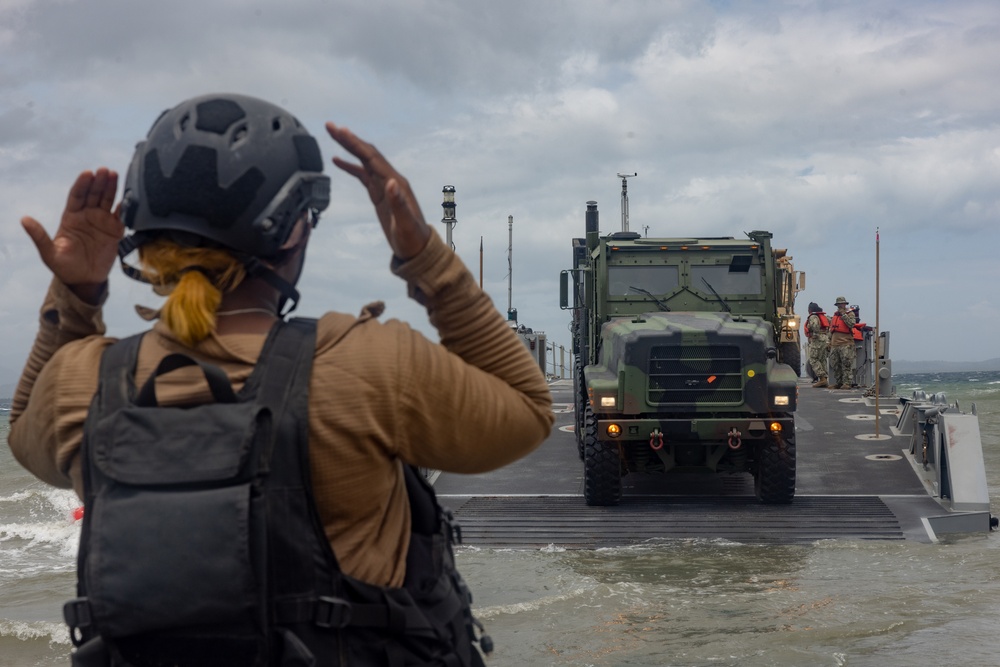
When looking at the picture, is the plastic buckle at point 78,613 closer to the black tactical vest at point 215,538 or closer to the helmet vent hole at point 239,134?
the black tactical vest at point 215,538

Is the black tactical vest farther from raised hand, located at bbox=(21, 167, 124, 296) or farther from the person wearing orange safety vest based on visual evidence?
the person wearing orange safety vest

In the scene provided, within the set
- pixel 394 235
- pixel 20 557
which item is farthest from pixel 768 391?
pixel 394 235

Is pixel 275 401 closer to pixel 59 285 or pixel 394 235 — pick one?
pixel 394 235

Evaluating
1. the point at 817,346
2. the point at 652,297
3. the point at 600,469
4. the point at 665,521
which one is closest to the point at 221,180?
the point at 665,521

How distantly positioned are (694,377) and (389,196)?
9509 mm

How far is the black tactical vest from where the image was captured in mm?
1843

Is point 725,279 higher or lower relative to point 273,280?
higher

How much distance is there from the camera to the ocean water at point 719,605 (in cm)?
692

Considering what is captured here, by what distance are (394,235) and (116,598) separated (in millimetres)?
722

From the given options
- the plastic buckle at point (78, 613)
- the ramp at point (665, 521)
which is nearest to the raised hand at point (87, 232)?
the plastic buckle at point (78, 613)

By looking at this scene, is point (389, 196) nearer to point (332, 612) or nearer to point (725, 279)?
point (332, 612)

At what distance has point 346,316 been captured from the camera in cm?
206

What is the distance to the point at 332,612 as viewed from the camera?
6.35ft

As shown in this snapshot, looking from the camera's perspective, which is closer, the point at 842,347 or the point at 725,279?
the point at 725,279
